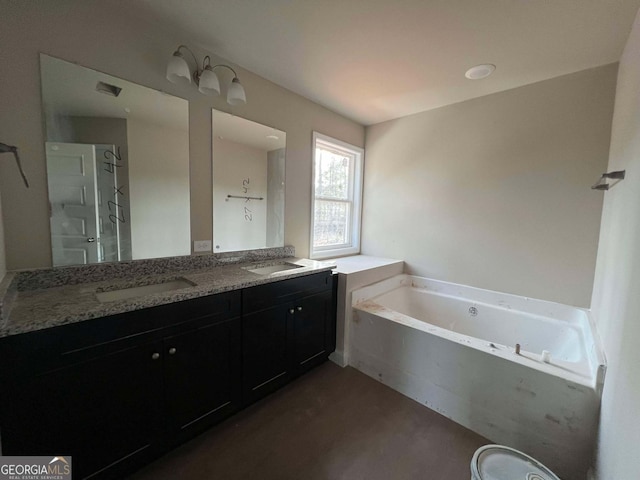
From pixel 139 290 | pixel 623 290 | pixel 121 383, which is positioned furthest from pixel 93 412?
pixel 623 290

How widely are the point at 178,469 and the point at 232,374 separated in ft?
1.56

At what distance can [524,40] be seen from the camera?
1.60m

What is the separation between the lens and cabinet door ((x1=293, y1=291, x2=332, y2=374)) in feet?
6.30

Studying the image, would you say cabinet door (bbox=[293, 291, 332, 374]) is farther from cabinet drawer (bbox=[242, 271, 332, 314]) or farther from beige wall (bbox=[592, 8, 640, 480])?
beige wall (bbox=[592, 8, 640, 480])

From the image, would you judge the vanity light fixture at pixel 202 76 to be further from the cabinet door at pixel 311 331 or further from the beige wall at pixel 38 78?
the cabinet door at pixel 311 331

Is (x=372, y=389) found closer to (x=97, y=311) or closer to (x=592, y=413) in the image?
(x=592, y=413)

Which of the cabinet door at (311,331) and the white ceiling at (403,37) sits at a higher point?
the white ceiling at (403,37)

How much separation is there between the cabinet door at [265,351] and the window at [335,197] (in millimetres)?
1111

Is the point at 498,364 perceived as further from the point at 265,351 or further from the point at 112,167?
the point at 112,167

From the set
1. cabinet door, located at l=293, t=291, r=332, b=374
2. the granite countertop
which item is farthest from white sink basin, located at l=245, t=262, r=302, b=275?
cabinet door, located at l=293, t=291, r=332, b=374

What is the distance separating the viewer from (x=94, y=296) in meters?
1.21

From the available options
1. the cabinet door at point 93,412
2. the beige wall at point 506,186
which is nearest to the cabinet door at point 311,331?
the cabinet door at point 93,412

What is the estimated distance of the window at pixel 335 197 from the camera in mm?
2877

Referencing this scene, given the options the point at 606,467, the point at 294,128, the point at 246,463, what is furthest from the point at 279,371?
the point at 294,128
